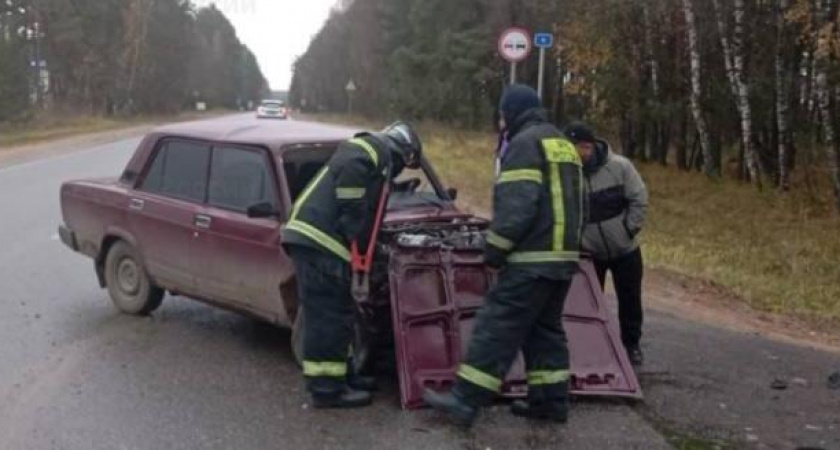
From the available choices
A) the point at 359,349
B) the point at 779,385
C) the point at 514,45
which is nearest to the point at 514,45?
the point at 514,45

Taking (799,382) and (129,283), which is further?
(129,283)

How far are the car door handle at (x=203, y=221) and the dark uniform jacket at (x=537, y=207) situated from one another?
249 centimetres

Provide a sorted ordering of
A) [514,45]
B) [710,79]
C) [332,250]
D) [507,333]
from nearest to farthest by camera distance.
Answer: [507,333] → [332,250] → [514,45] → [710,79]

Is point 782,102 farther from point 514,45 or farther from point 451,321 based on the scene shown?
point 451,321

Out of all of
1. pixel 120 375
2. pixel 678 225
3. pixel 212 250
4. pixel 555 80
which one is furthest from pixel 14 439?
pixel 555 80

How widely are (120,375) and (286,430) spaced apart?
1.52 meters

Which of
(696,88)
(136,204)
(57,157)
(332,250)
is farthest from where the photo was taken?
(57,157)

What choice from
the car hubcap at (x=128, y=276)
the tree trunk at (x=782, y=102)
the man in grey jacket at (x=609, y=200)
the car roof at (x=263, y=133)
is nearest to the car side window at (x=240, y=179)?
the car roof at (x=263, y=133)

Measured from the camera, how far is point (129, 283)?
26.5 feet

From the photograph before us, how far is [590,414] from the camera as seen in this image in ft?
19.1

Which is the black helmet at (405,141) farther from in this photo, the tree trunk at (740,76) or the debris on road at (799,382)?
the tree trunk at (740,76)

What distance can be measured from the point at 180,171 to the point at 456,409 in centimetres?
334

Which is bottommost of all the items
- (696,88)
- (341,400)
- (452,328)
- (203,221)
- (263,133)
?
(341,400)

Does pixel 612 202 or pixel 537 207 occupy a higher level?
pixel 537 207
